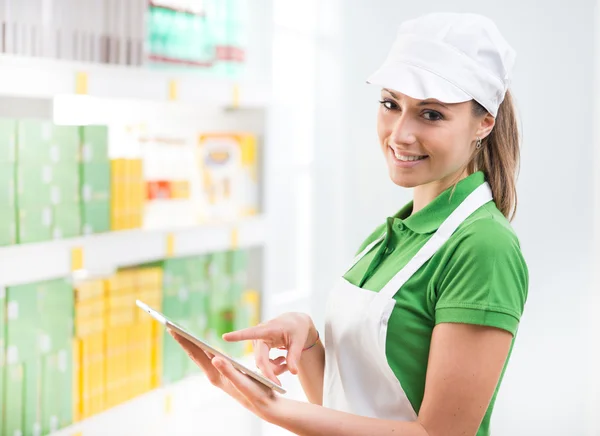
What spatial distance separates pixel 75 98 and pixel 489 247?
5.61ft

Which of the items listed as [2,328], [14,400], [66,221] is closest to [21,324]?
[2,328]

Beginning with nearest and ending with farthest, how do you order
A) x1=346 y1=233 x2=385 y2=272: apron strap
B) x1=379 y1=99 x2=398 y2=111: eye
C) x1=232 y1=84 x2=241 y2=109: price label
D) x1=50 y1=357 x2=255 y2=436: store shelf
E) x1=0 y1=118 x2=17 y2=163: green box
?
x1=379 y1=99 x2=398 y2=111: eye → x1=346 y1=233 x2=385 y2=272: apron strap → x1=0 y1=118 x2=17 y2=163: green box → x1=50 y1=357 x2=255 y2=436: store shelf → x1=232 y1=84 x2=241 y2=109: price label

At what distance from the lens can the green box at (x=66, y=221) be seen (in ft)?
6.84

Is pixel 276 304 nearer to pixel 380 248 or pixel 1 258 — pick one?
pixel 1 258

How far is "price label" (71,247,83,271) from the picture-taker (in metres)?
2.11

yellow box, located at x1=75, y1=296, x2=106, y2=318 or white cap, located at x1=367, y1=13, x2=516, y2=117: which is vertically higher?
white cap, located at x1=367, y1=13, x2=516, y2=117

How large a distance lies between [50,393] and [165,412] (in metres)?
0.52

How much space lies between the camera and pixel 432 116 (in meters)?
1.34

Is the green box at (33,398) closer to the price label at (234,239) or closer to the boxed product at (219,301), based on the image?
the boxed product at (219,301)

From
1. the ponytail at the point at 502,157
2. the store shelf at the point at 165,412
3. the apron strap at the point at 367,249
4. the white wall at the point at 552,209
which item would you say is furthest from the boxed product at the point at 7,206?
the white wall at the point at 552,209

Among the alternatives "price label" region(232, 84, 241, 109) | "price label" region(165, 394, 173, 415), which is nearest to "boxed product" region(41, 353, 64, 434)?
"price label" region(165, 394, 173, 415)

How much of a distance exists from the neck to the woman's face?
52mm

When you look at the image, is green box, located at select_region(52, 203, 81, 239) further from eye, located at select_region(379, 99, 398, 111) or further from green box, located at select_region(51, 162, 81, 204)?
eye, located at select_region(379, 99, 398, 111)

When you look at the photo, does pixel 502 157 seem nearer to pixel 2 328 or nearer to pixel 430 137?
pixel 430 137
